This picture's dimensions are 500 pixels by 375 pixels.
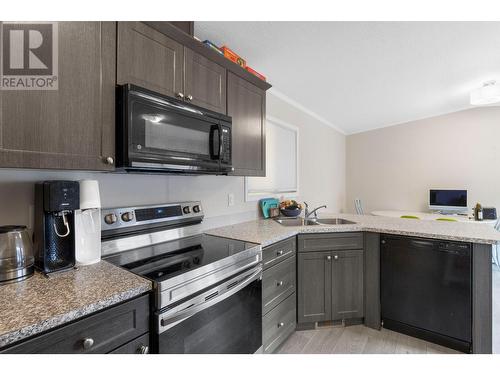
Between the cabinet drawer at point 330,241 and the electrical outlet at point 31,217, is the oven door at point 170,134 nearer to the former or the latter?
the electrical outlet at point 31,217

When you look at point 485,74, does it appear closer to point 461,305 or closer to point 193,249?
point 461,305

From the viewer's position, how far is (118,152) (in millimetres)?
1158

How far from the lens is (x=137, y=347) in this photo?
0.93 m

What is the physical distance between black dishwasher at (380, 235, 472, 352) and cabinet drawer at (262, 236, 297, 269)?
80 centimetres

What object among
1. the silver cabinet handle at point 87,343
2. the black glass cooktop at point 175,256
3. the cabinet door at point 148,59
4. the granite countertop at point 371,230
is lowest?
the silver cabinet handle at point 87,343

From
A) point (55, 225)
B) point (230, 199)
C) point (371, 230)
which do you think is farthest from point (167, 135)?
point (371, 230)

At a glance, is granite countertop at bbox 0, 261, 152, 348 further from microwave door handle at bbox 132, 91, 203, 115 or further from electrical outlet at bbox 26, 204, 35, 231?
microwave door handle at bbox 132, 91, 203, 115

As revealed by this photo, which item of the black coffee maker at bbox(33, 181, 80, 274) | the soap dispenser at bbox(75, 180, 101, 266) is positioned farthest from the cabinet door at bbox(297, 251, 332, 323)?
the black coffee maker at bbox(33, 181, 80, 274)

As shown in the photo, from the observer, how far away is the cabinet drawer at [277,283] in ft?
5.55

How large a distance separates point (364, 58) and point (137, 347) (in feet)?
9.22

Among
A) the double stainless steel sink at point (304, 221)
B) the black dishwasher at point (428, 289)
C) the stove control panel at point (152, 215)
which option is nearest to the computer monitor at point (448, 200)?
the double stainless steel sink at point (304, 221)

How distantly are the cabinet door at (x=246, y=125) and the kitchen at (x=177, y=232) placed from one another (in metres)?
0.01
